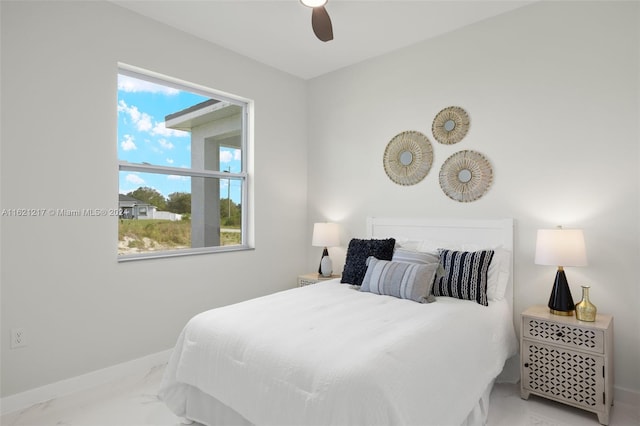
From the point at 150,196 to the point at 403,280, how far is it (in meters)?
2.22

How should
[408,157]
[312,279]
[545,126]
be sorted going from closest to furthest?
[545,126] < [408,157] < [312,279]

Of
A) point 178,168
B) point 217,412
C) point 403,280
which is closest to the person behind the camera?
point 217,412

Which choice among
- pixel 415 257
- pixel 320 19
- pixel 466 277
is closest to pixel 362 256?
pixel 415 257

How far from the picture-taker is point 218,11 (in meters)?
2.86

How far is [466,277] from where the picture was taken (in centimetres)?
256

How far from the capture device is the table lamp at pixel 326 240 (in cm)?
372

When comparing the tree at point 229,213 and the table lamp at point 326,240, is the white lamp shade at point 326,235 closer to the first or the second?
the table lamp at point 326,240

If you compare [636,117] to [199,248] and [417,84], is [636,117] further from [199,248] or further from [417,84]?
[199,248]

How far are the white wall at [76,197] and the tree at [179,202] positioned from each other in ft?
1.57

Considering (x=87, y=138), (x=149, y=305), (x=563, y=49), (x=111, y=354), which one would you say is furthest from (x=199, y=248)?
(x=563, y=49)

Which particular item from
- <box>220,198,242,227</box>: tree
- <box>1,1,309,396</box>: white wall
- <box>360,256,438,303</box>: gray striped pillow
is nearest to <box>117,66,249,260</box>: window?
<box>220,198,242,227</box>: tree

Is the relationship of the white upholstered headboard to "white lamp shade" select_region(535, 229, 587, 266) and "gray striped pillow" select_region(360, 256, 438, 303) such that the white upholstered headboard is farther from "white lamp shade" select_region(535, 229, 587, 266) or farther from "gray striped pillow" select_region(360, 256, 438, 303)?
"gray striped pillow" select_region(360, 256, 438, 303)

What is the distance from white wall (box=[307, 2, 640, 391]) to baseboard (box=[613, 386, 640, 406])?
4 cm

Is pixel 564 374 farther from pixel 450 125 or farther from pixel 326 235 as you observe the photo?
pixel 326 235
